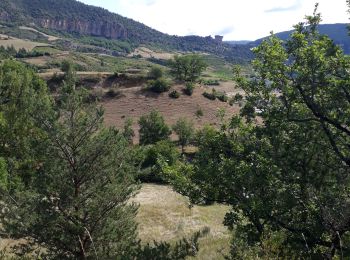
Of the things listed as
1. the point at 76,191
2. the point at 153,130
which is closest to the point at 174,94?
the point at 153,130

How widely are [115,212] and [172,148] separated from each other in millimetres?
31703

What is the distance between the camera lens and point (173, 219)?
28078 mm

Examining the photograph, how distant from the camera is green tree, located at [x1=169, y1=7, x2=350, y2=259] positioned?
434 inches

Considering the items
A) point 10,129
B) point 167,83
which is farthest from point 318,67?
point 167,83

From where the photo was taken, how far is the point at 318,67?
36.5ft

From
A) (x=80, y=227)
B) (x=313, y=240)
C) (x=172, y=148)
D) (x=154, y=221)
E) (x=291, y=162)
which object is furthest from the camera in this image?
(x=172, y=148)

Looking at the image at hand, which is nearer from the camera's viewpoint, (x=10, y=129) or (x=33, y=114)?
(x=33, y=114)

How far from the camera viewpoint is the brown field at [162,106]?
72.9 m

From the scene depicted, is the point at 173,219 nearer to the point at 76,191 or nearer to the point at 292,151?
the point at 76,191

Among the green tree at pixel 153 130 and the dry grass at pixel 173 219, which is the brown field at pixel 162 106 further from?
the dry grass at pixel 173 219

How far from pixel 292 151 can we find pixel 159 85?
70.8 metres

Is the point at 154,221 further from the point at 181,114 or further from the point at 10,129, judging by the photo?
the point at 181,114

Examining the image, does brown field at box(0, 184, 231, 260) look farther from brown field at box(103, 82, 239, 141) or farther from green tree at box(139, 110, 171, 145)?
brown field at box(103, 82, 239, 141)

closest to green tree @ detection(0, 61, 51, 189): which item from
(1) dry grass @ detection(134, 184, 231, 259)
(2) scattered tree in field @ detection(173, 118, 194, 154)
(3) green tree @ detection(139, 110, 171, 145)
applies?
(1) dry grass @ detection(134, 184, 231, 259)
